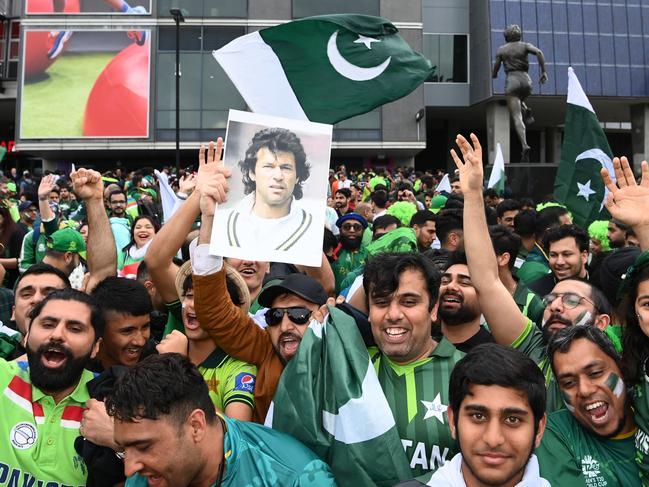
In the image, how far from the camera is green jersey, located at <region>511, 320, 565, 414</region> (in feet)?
9.47

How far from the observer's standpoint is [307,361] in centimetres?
276

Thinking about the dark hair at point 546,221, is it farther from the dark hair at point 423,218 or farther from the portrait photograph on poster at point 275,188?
the portrait photograph on poster at point 275,188

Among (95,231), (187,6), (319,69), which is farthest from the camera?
(187,6)

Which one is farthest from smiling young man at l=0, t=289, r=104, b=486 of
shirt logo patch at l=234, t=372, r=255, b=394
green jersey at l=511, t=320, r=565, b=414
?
green jersey at l=511, t=320, r=565, b=414

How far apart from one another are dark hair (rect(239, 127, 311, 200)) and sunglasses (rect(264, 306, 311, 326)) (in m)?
0.70

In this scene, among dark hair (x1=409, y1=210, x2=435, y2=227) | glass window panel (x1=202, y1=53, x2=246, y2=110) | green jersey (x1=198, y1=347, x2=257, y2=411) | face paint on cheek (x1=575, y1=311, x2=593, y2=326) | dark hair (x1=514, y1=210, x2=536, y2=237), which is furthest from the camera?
glass window panel (x1=202, y1=53, x2=246, y2=110)

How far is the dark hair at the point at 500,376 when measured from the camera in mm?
2275

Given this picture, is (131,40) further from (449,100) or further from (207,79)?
(449,100)

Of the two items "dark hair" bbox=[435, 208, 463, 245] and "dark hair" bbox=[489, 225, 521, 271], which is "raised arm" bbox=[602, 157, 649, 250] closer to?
"dark hair" bbox=[489, 225, 521, 271]

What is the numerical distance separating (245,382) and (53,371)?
0.84 meters

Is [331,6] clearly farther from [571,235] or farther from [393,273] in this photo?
[393,273]

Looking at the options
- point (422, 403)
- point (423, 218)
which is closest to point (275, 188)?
point (422, 403)

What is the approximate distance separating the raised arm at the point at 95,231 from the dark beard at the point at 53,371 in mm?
1391

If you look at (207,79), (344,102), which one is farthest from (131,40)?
(344,102)
